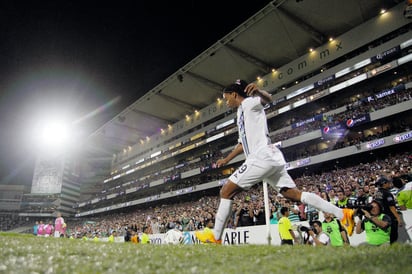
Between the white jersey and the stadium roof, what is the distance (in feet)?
101

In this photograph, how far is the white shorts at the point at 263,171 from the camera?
3924mm

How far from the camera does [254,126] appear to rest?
4160 millimetres

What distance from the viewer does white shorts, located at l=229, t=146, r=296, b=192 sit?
3.92 meters

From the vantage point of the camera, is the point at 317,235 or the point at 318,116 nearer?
the point at 317,235

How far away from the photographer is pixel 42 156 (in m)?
65.1

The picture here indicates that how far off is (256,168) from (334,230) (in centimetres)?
463

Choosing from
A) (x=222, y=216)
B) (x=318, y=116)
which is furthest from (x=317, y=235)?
(x=318, y=116)

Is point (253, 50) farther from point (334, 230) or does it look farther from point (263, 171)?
point (263, 171)

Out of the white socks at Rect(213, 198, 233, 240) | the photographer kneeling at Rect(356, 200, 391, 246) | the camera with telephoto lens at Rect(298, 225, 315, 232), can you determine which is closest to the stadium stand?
the camera with telephoto lens at Rect(298, 225, 315, 232)

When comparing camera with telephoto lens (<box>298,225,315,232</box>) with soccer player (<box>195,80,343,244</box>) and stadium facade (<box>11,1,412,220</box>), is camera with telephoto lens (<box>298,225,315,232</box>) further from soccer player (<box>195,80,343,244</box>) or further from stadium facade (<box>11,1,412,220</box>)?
stadium facade (<box>11,1,412,220</box>)

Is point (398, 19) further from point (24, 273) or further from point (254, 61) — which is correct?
point (24, 273)

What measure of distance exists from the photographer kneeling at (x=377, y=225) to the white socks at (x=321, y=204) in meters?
2.21

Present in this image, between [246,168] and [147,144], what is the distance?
64.1m

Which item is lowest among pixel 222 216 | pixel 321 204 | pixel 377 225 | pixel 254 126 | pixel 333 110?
pixel 377 225
